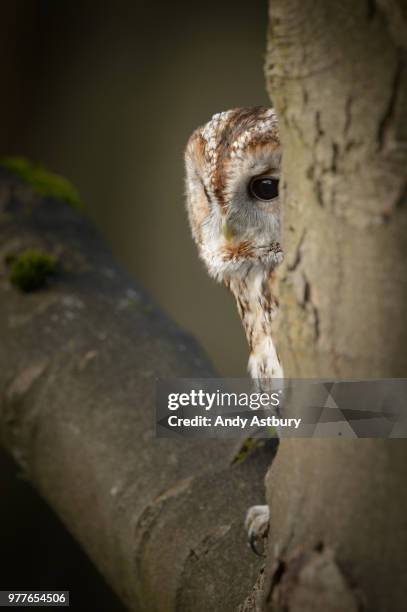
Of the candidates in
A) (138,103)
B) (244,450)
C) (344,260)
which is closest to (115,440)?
(244,450)

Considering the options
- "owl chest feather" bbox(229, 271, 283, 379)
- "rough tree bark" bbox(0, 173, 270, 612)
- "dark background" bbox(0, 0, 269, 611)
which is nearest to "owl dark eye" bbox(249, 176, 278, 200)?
"owl chest feather" bbox(229, 271, 283, 379)

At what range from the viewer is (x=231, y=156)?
3.83 ft

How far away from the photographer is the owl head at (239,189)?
1.13 m

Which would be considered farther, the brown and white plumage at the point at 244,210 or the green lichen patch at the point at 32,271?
the green lichen patch at the point at 32,271

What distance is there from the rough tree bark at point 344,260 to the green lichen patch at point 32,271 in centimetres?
96

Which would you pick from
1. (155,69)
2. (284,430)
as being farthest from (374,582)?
(155,69)

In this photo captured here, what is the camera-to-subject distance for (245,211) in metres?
1.21

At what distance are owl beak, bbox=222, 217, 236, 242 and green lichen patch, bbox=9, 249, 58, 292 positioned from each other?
1.40 ft

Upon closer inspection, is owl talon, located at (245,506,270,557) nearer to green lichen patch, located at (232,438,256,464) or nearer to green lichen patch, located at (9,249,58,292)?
green lichen patch, located at (232,438,256,464)

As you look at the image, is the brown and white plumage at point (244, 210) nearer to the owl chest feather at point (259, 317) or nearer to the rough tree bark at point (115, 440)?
the owl chest feather at point (259, 317)

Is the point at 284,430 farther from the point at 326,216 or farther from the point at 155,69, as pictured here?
the point at 155,69

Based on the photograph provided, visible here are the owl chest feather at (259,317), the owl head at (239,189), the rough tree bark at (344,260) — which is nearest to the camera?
the rough tree bark at (344,260)

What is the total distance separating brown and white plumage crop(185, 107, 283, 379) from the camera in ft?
3.75

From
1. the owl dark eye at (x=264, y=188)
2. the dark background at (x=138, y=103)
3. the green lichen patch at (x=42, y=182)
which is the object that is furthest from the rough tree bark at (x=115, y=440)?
the dark background at (x=138, y=103)
